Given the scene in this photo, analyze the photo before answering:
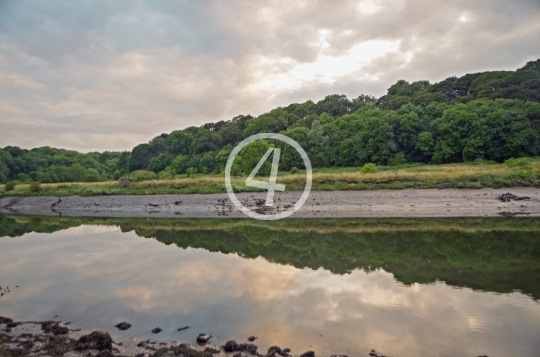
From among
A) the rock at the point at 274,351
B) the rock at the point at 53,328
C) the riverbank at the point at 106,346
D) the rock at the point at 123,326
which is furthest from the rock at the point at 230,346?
the rock at the point at 53,328

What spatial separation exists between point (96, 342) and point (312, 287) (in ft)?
20.7

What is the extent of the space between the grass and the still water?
9.26 meters

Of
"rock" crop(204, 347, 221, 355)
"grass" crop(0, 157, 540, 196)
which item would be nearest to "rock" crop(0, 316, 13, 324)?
"rock" crop(204, 347, 221, 355)

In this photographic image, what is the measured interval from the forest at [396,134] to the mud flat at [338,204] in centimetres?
856

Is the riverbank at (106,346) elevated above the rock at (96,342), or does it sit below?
below

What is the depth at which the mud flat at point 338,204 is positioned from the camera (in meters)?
27.6

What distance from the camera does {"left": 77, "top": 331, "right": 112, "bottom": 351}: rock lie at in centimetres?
729

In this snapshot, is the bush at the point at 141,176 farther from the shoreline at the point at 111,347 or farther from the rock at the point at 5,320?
the shoreline at the point at 111,347

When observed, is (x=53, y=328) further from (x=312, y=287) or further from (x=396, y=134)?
(x=396, y=134)

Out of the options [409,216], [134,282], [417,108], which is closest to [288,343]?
[134,282]

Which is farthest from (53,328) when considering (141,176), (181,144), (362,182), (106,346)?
(181,144)

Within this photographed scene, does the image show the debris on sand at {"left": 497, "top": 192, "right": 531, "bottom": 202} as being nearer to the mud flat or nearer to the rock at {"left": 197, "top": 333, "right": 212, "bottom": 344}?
the mud flat

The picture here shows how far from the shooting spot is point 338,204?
3247 cm

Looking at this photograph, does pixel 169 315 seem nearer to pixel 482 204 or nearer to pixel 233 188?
pixel 482 204
